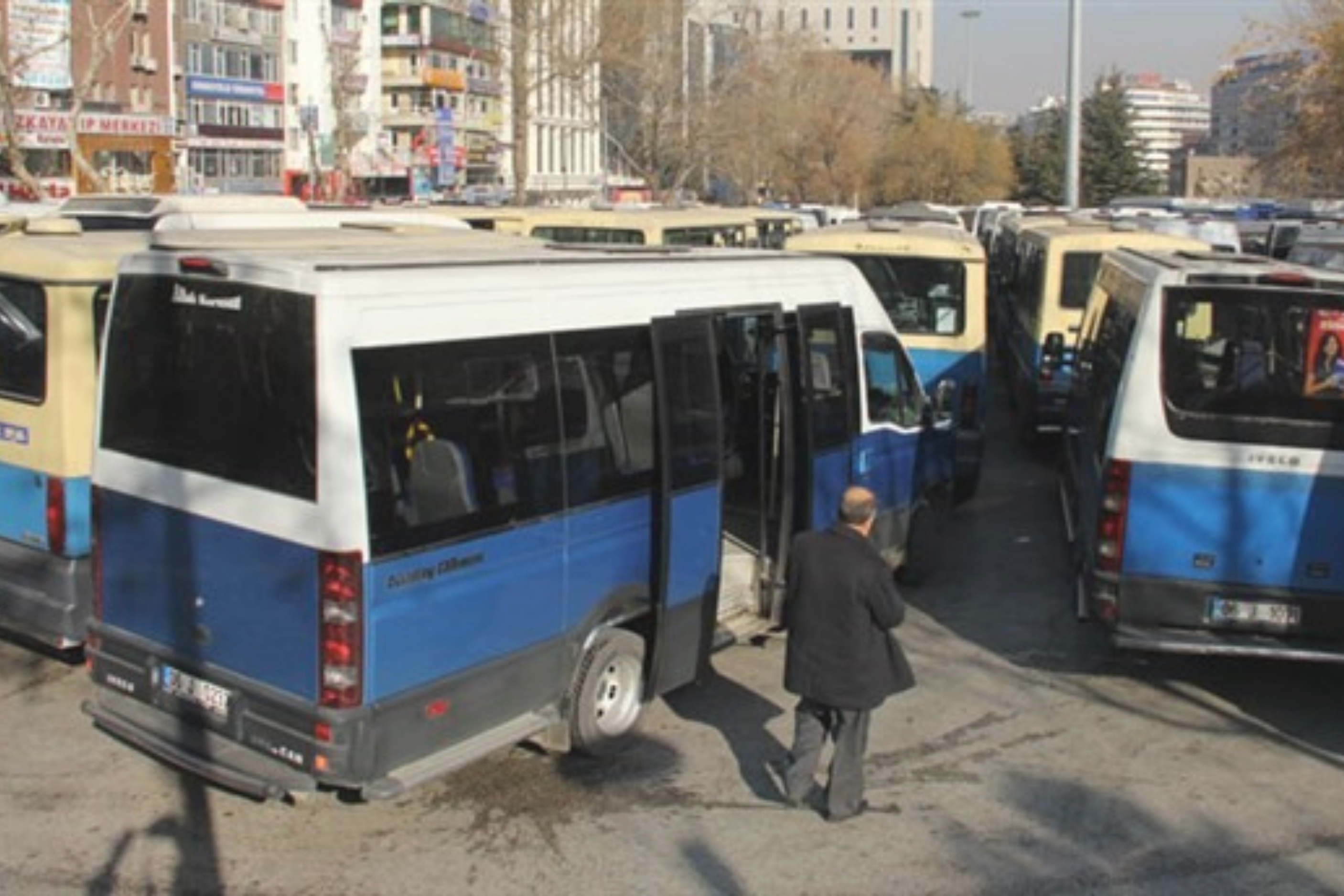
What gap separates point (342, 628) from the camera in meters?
5.34

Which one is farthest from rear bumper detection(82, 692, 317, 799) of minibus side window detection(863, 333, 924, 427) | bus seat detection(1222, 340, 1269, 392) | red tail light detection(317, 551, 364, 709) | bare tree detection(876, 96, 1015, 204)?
bare tree detection(876, 96, 1015, 204)

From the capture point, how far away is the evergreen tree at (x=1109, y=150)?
7112 cm

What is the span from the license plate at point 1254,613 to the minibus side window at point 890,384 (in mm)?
2578

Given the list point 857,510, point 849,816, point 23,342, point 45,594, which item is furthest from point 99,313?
point 849,816

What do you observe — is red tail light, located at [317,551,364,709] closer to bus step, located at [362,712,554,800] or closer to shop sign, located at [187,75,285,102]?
bus step, located at [362,712,554,800]

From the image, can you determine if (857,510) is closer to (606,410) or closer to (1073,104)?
(606,410)

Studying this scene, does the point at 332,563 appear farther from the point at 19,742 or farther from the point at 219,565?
the point at 19,742

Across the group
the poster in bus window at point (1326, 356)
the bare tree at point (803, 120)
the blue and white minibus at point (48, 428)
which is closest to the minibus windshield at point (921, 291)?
the poster in bus window at point (1326, 356)

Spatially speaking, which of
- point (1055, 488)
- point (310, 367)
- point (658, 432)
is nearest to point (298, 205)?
point (1055, 488)

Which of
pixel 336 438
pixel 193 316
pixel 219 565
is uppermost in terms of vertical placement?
pixel 193 316

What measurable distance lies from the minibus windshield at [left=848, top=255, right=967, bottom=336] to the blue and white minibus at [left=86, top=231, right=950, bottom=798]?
664 cm

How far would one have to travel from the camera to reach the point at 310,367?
17.5ft

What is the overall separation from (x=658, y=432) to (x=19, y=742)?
3.47 metres

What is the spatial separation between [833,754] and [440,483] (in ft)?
6.91
